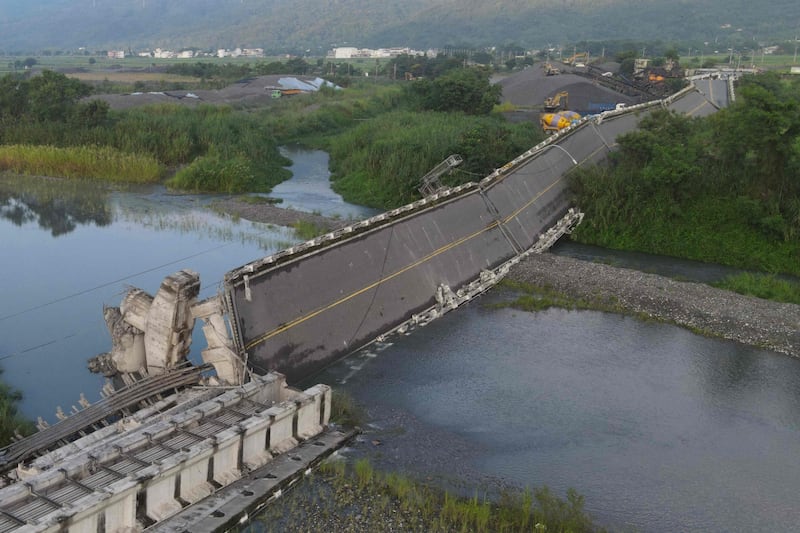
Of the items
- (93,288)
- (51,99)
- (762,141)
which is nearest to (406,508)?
(93,288)

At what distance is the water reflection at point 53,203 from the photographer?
39781 mm

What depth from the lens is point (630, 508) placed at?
649 inches

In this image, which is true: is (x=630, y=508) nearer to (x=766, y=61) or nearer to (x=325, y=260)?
(x=325, y=260)

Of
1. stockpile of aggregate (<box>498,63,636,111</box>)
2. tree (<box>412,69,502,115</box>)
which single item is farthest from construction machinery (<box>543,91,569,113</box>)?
tree (<box>412,69,502,115</box>)

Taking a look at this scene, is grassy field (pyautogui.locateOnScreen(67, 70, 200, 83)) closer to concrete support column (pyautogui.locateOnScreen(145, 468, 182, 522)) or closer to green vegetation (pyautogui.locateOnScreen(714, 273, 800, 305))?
green vegetation (pyautogui.locateOnScreen(714, 273, 800, 305))

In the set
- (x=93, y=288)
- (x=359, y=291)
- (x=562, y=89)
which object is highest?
(x=562, y=89)

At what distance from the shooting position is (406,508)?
15.9 metres

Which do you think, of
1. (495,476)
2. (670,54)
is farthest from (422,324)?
(670,54)

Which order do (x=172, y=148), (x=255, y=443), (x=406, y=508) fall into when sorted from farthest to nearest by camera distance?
(x=172, y=148), (x=255, y=443), (x=406, y=508)

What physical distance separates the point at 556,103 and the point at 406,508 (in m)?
56.8

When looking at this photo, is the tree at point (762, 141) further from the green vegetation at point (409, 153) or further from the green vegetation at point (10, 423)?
the green vegetation at point (10, 423)

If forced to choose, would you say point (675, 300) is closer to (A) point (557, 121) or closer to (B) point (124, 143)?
(A) point (557, 121)

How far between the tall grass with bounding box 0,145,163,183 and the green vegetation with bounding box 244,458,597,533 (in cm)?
3815

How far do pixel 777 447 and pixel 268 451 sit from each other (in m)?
13.6
